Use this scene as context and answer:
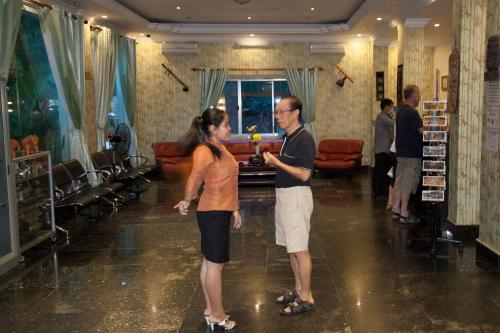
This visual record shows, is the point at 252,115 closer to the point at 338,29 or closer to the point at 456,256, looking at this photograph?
the point at 338,29

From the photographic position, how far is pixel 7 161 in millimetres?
4750

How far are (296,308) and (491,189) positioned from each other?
2.42 metres

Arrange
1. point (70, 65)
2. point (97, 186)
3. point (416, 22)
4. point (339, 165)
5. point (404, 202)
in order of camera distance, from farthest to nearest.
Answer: point (339, 165), point (416, 22), point (70, 65), point (97, 186), point (404, 202)

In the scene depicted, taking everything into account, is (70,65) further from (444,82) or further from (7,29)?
(444,82)

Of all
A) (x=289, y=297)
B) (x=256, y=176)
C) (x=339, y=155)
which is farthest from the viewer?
(x=339, y=155)

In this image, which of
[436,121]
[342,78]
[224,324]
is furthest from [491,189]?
[342,78]

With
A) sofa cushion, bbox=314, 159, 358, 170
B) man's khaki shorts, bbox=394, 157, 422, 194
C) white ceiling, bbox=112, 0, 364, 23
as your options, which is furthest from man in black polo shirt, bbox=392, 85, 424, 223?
sofa cushion, bbox=314, 159, 358, 170

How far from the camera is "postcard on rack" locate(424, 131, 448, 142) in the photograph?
16.6 feet

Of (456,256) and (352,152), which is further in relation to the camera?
(352,152)

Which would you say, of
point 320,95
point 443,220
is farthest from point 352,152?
point 443,220

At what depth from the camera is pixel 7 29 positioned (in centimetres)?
544

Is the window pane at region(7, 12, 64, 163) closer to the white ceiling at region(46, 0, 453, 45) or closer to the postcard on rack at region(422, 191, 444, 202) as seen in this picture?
the white ceiling at region(46, 0, 453, 45)

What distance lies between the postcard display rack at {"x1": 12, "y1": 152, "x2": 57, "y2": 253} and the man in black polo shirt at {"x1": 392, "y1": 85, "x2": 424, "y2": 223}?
410 cm

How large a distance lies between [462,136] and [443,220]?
1.02 meters
